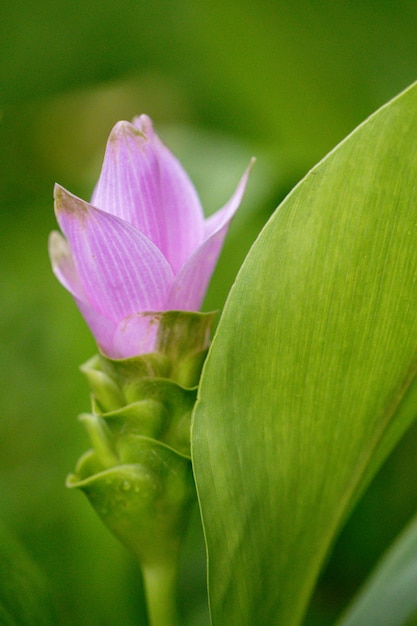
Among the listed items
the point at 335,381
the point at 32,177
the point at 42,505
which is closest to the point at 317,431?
the point at 335,381

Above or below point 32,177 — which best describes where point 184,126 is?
above

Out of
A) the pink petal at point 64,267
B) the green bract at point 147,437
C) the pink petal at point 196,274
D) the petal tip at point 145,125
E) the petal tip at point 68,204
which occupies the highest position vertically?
the petal tip at point 145,125

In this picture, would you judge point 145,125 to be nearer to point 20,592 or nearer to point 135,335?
point 135,335

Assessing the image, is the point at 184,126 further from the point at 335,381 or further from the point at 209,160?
the point at 335,381

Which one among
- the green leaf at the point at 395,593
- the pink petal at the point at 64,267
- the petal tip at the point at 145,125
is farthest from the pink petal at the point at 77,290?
the green leaf at the point at 395,593

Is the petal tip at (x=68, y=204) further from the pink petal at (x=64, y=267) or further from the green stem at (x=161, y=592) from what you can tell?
the green stem at (x=161, y=592)
